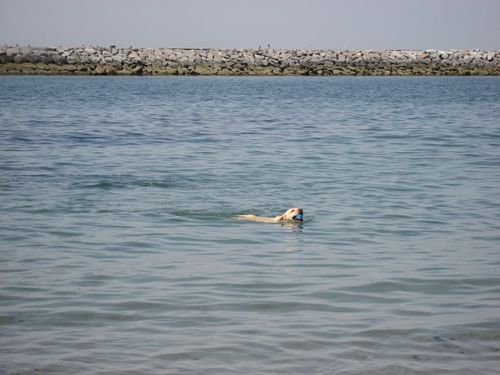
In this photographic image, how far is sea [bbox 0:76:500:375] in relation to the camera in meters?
7.40

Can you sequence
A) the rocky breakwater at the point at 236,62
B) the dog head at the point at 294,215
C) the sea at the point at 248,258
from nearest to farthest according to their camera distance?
the sea at the point at 248,258 → the dog head at the point at 294,215 → the rocky breakwater at the point at 236,62

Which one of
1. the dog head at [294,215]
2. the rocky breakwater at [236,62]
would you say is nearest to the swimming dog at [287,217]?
the dog head at [294,215]

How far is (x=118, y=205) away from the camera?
1502cm

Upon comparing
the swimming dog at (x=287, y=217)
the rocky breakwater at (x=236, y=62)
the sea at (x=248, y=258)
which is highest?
the rocky breakwater at (x=236, y=62)

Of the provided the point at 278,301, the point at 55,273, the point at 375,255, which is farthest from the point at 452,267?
the point at 55,273

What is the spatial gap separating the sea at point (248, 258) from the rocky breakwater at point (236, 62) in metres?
68.1

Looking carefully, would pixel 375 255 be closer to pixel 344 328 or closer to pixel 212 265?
pixel 212 265

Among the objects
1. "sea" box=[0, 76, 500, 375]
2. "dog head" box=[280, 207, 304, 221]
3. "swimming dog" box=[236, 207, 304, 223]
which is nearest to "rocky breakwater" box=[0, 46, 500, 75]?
"sea" box=[0, 76, 500, 375]

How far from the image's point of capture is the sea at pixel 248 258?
7398mm

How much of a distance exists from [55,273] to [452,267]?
14.9 ft

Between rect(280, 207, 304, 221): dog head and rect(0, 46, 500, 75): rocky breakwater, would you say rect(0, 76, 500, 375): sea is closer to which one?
rect(280, 207, 304, 221): dog head

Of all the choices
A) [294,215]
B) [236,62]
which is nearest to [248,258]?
[294,215]

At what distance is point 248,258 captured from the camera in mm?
10891

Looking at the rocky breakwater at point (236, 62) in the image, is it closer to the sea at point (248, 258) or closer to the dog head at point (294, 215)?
the sea at point (248, 258)
